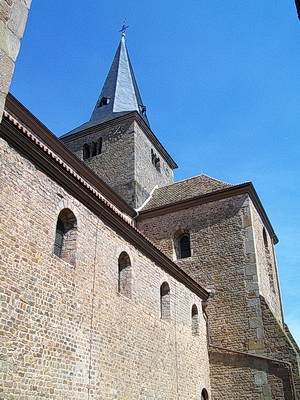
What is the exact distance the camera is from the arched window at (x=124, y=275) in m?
10.3

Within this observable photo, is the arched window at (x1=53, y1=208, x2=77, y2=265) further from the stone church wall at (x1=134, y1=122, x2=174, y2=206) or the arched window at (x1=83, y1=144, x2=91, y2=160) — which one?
the arched window at (x1=83, y1=144, x2=91, y2=160)

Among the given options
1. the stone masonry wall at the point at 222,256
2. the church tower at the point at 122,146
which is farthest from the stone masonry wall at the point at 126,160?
the stone masonry wall at the point at 222,256

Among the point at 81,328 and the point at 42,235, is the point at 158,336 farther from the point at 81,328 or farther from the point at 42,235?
the point at 42,235

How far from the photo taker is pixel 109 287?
9461mm

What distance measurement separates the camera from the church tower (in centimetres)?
1962

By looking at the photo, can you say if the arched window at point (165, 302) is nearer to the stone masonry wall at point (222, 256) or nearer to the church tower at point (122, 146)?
the stone masonry wall at point (222, 256)

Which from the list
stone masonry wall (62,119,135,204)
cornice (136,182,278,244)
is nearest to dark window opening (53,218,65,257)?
cornice (136,182,278,244)

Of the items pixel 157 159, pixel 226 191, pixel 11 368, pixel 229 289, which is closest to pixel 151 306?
pixel 229 289

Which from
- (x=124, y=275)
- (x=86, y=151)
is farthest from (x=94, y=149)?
(x=124, y=275)

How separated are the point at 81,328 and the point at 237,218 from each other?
9.01 meters

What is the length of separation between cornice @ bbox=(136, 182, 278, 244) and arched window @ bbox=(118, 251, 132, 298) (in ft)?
21.4

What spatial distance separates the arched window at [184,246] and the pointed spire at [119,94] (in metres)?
8.83

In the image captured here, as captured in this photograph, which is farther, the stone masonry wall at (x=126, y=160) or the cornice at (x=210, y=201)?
the stone masonry wall at (x=126, y=160)

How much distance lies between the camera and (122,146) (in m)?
20.8
